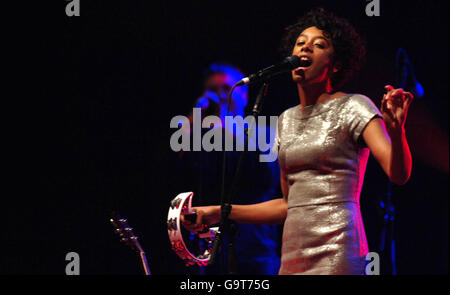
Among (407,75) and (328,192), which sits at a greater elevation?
(407,75)

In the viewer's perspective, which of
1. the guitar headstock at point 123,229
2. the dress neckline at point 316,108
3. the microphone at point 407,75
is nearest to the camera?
the dress neckline at point 316,108

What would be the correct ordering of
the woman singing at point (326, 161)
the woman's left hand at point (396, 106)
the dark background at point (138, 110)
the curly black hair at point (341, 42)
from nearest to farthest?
the woman's left hand at point (396, 106)
the woman singing at point (326, 161)
the curly black hair at point (341, 42)
the dark background at point (138, 110)

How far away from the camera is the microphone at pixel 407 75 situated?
381 centimetres

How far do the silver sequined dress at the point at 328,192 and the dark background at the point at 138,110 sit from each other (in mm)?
2380

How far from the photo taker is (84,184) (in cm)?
454

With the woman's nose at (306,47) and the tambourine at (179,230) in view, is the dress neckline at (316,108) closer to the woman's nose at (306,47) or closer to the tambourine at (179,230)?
the woman's nose at (306,47)

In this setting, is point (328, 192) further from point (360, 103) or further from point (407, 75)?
point (407, 75)

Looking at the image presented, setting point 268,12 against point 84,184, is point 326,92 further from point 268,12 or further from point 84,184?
point 84,184

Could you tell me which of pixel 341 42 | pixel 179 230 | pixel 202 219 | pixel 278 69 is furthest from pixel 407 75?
pixel 179 230

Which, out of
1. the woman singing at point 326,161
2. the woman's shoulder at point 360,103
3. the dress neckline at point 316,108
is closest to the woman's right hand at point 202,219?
the woman singing at point 326,161

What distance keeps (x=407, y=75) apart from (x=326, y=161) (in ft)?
7.08

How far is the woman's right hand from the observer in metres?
2.08

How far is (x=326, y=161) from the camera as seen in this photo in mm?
2025

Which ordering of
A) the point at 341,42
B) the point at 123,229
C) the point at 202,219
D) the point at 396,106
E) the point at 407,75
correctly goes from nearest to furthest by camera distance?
the point at 396,106, the point at 202,219, the point at 341,42, the point at 123,229, the point at 407,75
